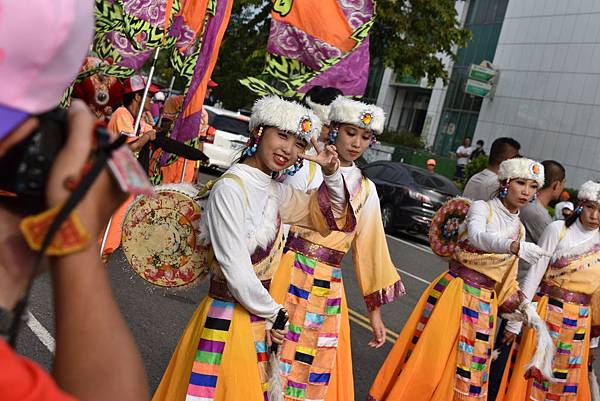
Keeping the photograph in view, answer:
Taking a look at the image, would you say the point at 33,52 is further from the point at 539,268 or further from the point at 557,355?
the point at 557,355

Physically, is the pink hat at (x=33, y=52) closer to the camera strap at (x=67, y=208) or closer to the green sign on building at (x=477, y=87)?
the camera strap at (x=67, y=208)

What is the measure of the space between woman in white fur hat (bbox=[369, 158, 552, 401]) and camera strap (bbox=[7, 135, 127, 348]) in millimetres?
4249

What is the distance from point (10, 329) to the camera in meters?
1.08

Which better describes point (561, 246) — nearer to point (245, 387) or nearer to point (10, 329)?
point (245, 387)

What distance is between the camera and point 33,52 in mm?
982

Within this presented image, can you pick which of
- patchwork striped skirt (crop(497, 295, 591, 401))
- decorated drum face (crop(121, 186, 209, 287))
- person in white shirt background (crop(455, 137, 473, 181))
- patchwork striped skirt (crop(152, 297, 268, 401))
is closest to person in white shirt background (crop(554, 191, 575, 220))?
patchwork striped skirt (crop(497, 295, 591, 401))

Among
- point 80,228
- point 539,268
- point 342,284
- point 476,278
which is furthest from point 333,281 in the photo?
point 80,228

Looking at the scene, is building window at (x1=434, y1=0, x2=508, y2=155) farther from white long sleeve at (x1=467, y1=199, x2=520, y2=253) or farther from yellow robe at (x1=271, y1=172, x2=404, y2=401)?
yellow robe at (x1=271, y1=172, x2=404, y2=401)

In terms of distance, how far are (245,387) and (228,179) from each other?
87 cm

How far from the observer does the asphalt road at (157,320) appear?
5266 mm

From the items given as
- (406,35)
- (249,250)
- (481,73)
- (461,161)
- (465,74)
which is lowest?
(249,250)

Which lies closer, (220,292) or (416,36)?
(220,292)

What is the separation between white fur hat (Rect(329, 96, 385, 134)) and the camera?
4.58m

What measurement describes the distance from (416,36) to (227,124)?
6.45 metres
